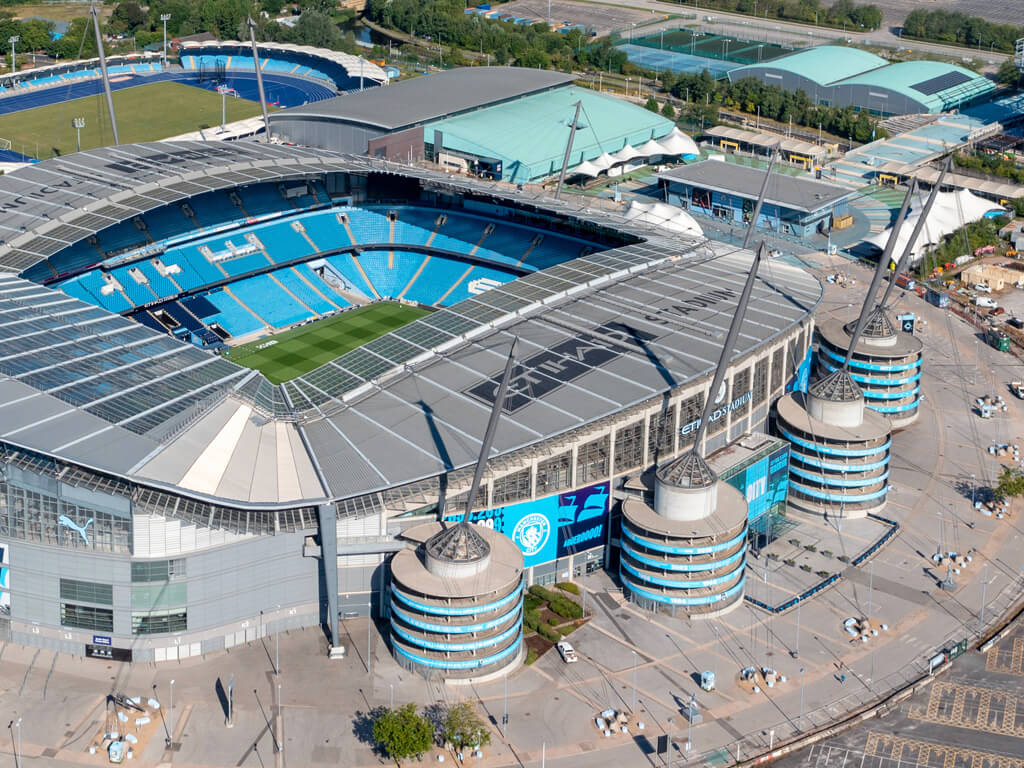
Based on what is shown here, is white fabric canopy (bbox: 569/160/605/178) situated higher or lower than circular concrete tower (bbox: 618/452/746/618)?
higher

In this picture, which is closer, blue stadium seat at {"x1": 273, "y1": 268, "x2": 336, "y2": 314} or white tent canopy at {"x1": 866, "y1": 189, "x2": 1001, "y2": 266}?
blue stadium seat at {"x1": 273, "y1": 268, "x2": 336, "y2": 314}

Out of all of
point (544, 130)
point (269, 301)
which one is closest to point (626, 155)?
point (544, 130)

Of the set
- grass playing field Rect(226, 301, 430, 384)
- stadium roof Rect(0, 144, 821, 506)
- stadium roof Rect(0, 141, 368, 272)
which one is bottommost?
grass playing field Rect(226, 301, 430, 384)

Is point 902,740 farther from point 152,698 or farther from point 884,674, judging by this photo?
point 152,698

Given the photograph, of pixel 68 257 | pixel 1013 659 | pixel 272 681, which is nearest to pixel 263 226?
pixel 68 257

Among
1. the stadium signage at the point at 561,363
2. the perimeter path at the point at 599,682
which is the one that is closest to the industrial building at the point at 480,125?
the stadium signage at the point at 561,363

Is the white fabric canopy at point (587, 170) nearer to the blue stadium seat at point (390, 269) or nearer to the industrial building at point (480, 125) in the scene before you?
the industrial building at point (480, 125)

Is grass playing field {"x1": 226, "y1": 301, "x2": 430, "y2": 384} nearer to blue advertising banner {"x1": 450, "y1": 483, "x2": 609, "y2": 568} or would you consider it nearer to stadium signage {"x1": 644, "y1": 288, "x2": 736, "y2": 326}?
stadium signage {"x1": 644, "y1": 288, "x2": 736, "y2": 326}

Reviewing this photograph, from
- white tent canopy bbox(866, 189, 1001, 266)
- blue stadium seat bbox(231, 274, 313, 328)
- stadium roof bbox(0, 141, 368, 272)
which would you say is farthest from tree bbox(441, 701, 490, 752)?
white tent canopy bbox(866, 189, 1001, 266)
